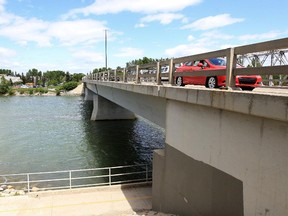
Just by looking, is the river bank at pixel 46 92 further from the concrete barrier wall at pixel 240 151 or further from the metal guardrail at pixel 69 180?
the concrete barrier wall at pixel 240 151

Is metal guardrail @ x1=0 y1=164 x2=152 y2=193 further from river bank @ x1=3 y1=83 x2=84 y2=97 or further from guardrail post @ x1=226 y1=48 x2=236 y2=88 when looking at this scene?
river bank @ x1=3 y1=83 x2=84 y2=97

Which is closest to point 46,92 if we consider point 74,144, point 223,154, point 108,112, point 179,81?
point 108,112

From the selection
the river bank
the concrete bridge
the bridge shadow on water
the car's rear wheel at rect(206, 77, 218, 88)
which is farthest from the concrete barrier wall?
the river bank

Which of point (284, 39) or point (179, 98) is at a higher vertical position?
point (284, 39)

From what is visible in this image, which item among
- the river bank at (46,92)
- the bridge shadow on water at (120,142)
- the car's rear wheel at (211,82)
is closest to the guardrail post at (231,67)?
the car's rear wheel at (211,82)

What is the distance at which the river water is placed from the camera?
825 inches

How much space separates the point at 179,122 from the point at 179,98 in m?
0.84

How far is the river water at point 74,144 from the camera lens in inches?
825

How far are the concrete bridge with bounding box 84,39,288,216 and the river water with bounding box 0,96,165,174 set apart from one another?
11.7m

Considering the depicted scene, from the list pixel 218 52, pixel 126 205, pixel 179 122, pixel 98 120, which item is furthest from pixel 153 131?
pixel 218 52

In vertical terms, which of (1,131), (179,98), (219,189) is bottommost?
(1,131)

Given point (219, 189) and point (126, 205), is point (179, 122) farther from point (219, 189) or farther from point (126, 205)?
point (126, 205)

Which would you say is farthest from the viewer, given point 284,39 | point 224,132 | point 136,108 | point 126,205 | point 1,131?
point 1,131

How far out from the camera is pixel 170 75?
1040cm
